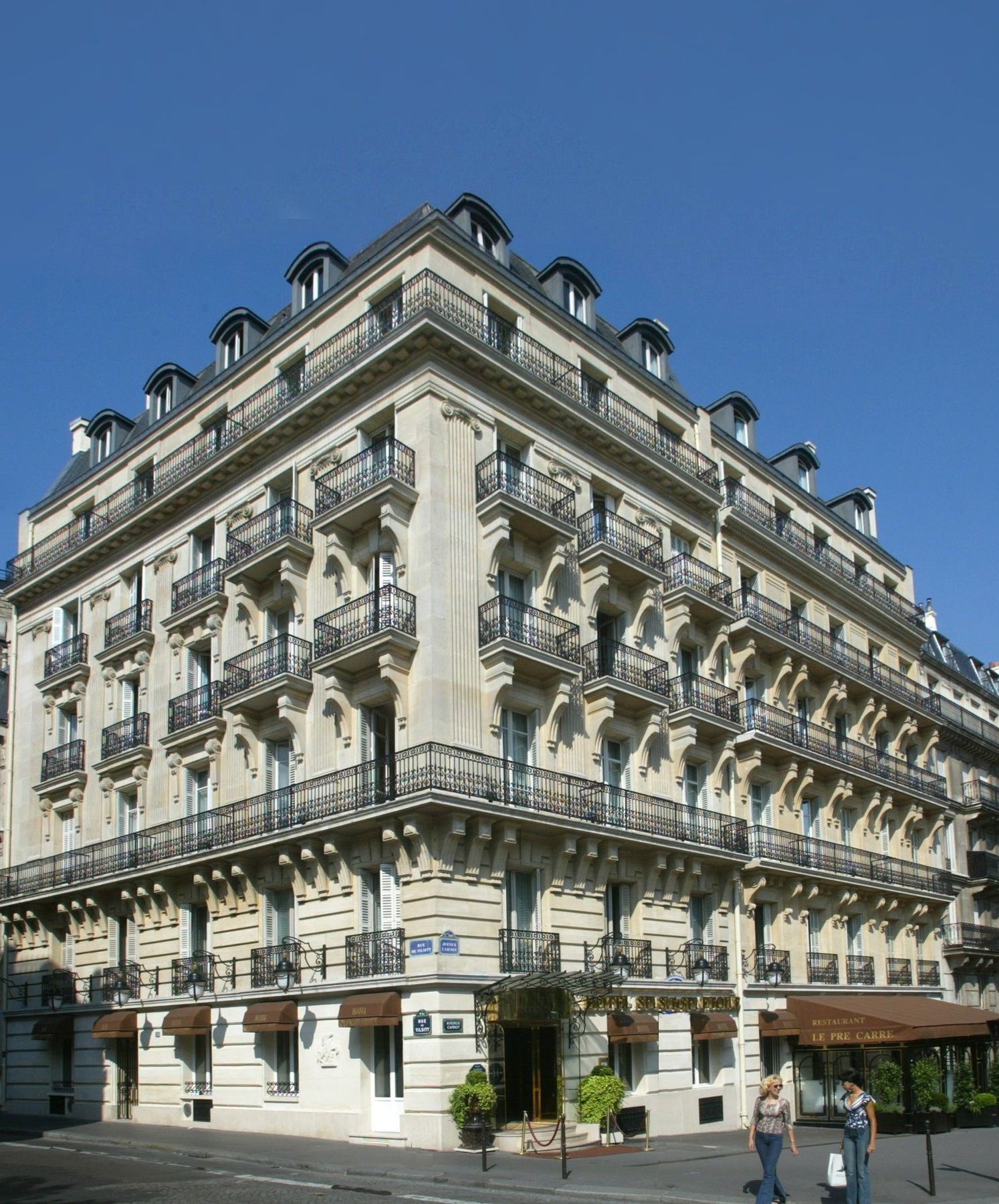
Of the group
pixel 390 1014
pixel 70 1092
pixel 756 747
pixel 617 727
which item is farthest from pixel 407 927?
pixel 70 1092

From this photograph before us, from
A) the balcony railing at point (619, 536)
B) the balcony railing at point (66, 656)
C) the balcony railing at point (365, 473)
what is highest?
the balcony railing at point (365, 473)

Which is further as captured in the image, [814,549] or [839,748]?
[814,549]

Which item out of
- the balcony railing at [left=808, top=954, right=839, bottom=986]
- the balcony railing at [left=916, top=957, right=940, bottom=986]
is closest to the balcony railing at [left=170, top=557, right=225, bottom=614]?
the balcony railing at [left=808, top=954, right=839, bottom=986]

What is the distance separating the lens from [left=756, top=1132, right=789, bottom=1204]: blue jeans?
1471 cm

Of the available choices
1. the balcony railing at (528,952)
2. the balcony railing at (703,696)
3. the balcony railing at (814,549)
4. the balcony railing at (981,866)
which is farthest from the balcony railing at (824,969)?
the balcony railing at (981,866)

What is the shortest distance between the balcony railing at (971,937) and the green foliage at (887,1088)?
14.9 meters

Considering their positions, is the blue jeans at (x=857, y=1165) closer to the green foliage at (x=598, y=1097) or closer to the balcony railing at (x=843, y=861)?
the green foliage at (x=598, y=1097)

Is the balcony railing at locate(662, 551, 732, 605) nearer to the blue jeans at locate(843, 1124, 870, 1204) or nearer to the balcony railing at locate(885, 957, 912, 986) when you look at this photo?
the balcony railing at locate(885, 957, 912, 986)

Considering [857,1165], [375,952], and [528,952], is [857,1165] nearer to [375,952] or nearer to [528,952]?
[528,952]

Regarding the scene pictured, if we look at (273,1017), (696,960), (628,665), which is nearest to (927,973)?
(696,960)

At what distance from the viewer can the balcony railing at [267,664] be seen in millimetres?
27688

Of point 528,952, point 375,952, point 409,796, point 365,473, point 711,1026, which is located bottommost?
point 711,1026

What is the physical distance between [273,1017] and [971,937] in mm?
30194

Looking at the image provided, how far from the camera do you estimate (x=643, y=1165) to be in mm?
21094
